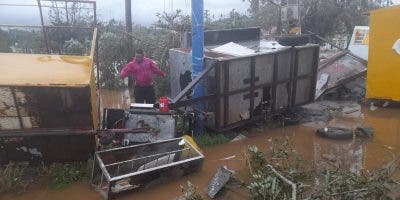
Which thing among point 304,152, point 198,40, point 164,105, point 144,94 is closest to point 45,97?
A: point 164,105

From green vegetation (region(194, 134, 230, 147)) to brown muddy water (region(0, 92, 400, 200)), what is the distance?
0.13 m

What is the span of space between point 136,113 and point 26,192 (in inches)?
75.0

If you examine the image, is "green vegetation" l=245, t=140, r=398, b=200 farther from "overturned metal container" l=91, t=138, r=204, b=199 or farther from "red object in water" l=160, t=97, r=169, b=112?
"red object in water" l=160, t=97, r=169, b=112

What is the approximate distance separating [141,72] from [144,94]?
0.54m

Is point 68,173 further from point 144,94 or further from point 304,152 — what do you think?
point 304,152

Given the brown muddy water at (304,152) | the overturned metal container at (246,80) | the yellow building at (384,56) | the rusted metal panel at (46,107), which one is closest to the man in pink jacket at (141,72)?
the overturned metal container at (246,80)

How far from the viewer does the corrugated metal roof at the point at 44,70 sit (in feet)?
16.1

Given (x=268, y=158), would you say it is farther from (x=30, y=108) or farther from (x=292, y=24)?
(x=292, y=24)

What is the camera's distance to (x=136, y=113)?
5.96 m

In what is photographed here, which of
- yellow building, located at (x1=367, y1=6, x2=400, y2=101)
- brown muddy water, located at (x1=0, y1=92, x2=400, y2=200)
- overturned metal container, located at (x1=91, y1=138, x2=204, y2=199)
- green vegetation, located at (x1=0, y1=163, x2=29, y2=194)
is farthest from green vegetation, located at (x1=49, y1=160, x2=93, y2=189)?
yellow building, located at (x1=367, y1=6, x2=400, y2=101)

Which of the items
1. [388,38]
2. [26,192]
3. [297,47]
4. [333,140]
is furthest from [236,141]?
[388,38]

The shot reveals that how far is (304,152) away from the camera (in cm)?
649

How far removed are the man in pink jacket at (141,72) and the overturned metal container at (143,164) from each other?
229 cm

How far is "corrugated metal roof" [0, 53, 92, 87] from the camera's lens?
490 cm
